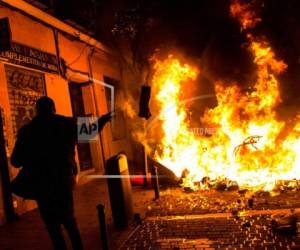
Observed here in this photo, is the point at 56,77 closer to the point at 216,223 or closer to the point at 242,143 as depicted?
the point at 242,143

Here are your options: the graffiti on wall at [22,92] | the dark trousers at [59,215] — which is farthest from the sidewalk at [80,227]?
the graffiti on wall at [22,92]

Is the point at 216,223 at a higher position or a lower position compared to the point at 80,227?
lower

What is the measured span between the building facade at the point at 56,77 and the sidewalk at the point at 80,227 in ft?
2.00

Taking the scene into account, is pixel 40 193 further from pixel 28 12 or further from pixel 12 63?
pixel 28 12

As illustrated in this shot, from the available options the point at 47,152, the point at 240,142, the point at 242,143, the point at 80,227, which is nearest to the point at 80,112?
the point at 240,142

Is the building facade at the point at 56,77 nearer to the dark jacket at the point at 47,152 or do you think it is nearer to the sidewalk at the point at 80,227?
the sidewalk at the point at 80,227

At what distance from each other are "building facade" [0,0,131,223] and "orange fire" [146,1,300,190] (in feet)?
9.82

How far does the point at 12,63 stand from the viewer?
915 centimetres

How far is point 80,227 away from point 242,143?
204 inches

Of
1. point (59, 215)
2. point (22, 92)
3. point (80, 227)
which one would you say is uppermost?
point (22, 92)

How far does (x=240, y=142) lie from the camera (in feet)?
35.0

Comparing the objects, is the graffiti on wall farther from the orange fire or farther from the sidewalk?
the orange fire

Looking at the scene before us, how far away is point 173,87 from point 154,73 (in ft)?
6.14

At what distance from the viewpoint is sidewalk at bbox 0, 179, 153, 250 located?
6326mm
